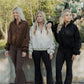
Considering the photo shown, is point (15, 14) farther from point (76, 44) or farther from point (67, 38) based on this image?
point (76, 44)

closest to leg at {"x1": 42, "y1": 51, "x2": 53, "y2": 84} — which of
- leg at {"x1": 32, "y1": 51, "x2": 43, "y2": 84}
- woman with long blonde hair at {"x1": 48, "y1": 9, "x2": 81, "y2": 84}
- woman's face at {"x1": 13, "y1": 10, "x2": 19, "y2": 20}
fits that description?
leg at {"x1": 32, "y1": 51, "x2": 43, "y2": 84}

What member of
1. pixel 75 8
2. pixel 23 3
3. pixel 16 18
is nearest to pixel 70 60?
pixel 16 18

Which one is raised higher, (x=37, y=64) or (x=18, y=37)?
(x=18, y=37)

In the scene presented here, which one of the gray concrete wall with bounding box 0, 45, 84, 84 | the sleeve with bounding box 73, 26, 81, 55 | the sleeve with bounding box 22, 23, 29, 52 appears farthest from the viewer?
the gray concrete wall with bounding box 0, 45, 84, 84

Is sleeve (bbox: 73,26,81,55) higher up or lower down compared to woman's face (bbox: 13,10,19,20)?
lower down

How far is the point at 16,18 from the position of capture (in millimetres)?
3863

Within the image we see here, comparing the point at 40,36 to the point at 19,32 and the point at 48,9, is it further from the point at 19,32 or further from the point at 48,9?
the point at 48,9

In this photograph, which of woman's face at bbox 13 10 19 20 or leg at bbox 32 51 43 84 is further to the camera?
leg at bbox 32 51 43 84

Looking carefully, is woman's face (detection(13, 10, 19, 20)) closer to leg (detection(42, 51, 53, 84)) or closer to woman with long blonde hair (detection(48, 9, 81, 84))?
woman with long blonde hair (detection(48, 9, 81, 84))

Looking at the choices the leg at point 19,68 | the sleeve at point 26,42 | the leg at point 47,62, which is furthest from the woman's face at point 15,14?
the leg at point 47,62

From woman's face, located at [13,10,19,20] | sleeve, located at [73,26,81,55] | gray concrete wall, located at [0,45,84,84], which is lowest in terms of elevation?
gray concrete wall, located at [0,45,84,84]

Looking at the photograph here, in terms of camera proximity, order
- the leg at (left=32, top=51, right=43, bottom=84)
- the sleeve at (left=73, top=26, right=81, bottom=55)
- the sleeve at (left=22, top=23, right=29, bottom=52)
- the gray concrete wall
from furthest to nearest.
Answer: the gray concrete wall, the leg at (left=32, top=51, right=43, bottom=84), the sleeve at (left=22, top=23, right=29, bottom=52), the sleeve at (left=73, top=26, right=81, bottom=55)

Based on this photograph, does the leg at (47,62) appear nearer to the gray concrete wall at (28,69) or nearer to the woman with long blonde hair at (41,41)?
the woman with long blonde hair at (41,41)

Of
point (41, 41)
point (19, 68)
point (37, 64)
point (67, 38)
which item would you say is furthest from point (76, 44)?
point (19, 68)
